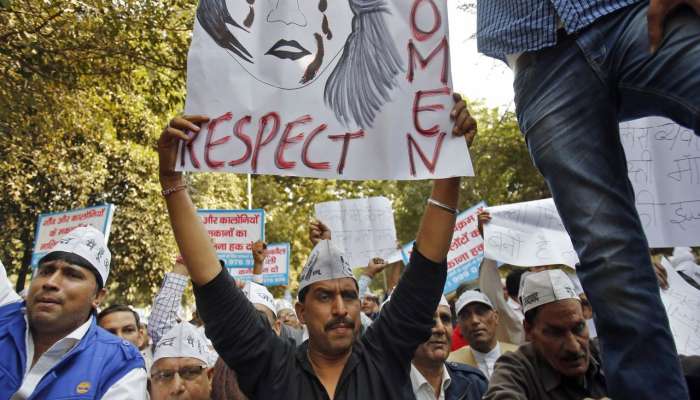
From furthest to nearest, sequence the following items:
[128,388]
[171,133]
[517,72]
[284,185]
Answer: [284,185], [128,388], [171,133], [517,72]

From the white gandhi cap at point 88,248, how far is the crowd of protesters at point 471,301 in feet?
0.04

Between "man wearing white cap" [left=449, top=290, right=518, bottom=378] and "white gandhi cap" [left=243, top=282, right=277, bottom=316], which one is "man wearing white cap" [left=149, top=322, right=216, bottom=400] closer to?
"white gandhi cap" [left=243, top=282, right=277, bottom=316]

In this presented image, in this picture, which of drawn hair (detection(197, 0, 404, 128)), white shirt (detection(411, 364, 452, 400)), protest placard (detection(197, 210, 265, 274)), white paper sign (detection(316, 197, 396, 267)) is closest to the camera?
drawn hair (detection(197, 0, 404, 128))

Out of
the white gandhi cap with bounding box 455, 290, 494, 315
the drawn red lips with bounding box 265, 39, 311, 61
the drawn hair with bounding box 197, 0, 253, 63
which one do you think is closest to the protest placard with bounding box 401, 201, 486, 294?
the white gandhi cap with bounding box 455, 290, 494, 315

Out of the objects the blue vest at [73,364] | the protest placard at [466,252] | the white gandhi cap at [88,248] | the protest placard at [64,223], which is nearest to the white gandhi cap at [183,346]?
the white gandhi cap at [88,248]

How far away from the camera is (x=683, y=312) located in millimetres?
3998

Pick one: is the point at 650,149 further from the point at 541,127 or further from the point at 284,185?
the point at 284,185

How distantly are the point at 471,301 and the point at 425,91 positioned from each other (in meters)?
2.86

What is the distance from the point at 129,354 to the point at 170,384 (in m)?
0.77

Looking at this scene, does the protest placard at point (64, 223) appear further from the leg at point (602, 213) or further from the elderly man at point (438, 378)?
the leg at point (602, 213)

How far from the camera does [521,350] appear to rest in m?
3.23

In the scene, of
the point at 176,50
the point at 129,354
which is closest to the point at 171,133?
the point at 129,354

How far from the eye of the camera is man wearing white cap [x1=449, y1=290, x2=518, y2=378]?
16.8 ft

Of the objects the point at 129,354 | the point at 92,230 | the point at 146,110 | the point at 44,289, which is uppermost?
the point at 146,110
